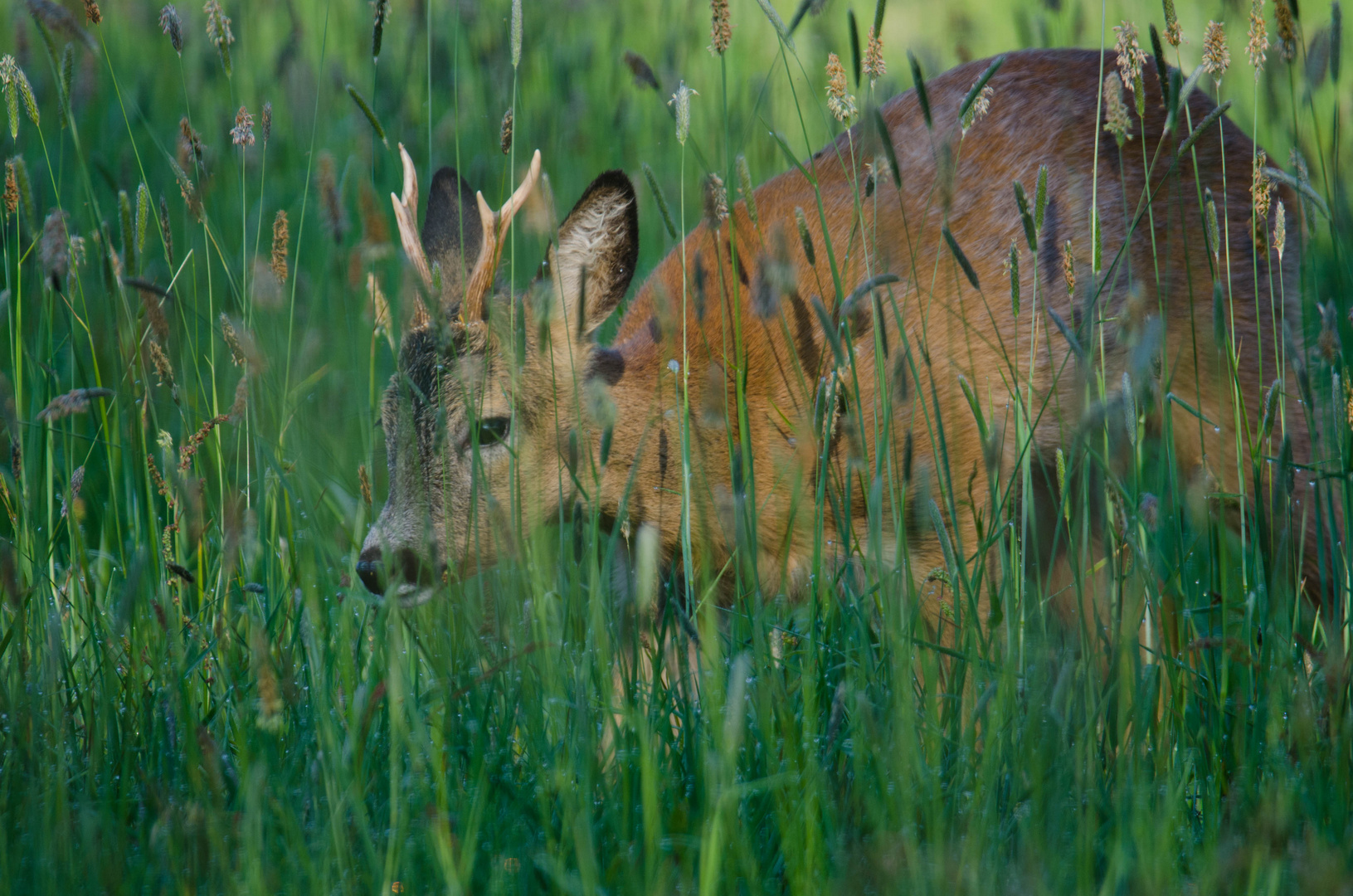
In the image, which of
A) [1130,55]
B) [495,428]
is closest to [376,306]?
[495,428]

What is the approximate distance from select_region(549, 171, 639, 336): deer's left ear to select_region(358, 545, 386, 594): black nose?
2.76 ft

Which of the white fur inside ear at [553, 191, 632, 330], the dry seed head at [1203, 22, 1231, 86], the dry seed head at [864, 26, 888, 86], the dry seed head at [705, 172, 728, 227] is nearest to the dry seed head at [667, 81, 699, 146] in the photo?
the dry seed head at [705, 172, 728, 227]

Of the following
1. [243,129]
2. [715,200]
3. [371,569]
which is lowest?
[371,569]

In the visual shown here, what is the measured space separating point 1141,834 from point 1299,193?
1354 mm

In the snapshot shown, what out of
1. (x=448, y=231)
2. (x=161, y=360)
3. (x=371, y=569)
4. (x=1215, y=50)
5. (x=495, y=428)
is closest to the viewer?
(x=1215, y=50)

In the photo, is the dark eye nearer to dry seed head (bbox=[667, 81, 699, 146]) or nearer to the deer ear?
the deer ear

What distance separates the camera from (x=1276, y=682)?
1670 mm

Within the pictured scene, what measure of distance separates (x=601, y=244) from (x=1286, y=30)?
1.95 meters

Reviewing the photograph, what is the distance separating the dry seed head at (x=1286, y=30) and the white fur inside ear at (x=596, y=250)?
5.94 feet

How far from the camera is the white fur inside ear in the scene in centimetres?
353

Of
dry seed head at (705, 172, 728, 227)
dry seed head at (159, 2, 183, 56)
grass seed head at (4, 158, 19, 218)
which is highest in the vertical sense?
dry seed head at (159, 2, 183, 56)

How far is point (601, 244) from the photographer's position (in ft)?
11.8

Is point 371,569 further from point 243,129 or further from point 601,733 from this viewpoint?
point 601,733

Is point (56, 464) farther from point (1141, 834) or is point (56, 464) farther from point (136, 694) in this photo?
point (1141, 834)
